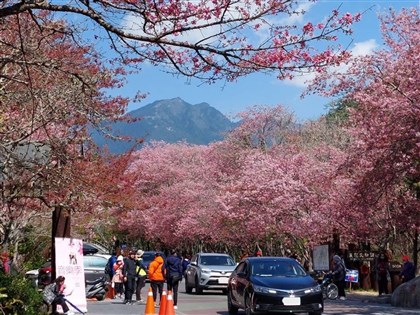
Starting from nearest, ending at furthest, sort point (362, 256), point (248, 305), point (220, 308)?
point (248, 305) → point (220, 308) → point (362, 256)

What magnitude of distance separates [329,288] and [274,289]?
8.51m

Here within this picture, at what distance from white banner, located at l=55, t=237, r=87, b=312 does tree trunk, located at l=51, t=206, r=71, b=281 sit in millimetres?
153

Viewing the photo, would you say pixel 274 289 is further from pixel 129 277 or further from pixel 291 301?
pixel 129 277

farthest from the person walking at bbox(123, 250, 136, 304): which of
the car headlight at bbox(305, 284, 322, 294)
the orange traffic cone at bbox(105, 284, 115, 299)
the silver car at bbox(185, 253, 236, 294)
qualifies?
the car headlight at bbox(305, 284, 322, 294)

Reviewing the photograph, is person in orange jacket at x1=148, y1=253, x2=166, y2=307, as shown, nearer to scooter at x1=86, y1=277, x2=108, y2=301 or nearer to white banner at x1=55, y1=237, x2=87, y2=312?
scooter at x1=86, y1=277, x2=108, y2=301

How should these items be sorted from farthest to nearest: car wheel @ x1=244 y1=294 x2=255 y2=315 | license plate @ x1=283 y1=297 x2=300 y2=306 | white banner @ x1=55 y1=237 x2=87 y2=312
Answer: car wheel @ x1=244 y1=294 x2=255 y2=315
license plate @ x1=283 y1=297 x2=300 y2=306
white banner @ x1=55 y1=237 x2=87 y2=312

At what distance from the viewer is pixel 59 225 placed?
16.2m

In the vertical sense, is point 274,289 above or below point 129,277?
below

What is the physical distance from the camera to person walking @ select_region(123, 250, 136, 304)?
23359mm

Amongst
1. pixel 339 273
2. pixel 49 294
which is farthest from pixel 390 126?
pixel 49 294

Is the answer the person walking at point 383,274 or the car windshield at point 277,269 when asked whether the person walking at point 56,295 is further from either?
the person walking at point 383,274

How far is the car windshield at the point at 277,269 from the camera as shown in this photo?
18.2m

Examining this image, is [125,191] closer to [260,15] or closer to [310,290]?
[310,290]

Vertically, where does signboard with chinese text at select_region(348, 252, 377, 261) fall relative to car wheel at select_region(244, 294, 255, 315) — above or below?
above
